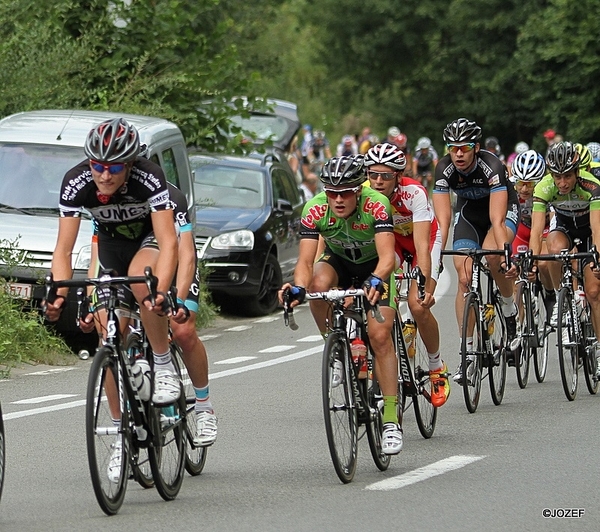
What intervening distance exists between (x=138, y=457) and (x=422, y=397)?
9.83 ft

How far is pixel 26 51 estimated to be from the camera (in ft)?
60.2

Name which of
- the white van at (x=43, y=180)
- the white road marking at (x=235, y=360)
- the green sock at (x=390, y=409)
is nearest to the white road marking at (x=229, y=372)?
the white road marking at (x=235, y=360)

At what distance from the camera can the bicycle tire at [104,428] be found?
737cm

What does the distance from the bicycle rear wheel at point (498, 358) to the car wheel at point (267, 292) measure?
6.05 meters

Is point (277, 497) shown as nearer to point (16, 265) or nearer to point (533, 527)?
point (533, 527)

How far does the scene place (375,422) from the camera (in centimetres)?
891

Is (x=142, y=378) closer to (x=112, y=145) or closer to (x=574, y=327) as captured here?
(x=112, y=145)

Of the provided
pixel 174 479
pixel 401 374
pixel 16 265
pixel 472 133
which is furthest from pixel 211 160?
pixel 174 479

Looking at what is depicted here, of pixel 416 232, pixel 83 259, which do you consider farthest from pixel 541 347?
pixel 83 259

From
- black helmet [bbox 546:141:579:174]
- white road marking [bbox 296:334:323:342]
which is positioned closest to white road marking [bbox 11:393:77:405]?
black helmet [bbox 546:141:579:174]

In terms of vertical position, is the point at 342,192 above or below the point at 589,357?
above

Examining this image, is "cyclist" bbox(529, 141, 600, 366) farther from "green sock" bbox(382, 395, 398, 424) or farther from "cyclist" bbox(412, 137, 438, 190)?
"cyclist" bbox(412, 137, 438, 190)

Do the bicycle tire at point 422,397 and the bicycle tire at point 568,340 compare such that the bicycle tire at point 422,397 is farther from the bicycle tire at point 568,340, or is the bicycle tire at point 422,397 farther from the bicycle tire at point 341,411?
the bicycle tire at point 568,340

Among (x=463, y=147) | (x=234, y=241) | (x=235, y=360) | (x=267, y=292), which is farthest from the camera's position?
(x=267, y=292)
